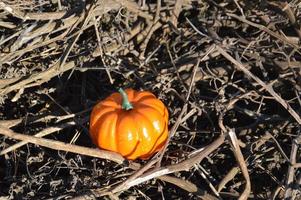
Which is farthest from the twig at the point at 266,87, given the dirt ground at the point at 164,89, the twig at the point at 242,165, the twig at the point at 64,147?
the twig at the point at 64,147

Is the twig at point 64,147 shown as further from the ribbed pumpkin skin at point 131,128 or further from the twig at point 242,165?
the twig at point 242,165

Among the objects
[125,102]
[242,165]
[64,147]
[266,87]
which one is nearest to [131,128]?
[125,102]

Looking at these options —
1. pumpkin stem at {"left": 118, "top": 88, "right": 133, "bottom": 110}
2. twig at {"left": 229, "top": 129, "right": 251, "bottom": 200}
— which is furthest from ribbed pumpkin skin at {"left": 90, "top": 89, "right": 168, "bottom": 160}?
twig at {"left": 229, "top": 129, "right": 251, "bottom": 200}

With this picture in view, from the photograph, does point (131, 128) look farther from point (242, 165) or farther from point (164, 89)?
point (242, 165)

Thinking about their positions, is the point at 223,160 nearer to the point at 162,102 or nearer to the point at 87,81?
the point at 162,102

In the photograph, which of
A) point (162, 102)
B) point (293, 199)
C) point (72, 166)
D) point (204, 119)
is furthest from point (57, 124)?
point (293, 199)
